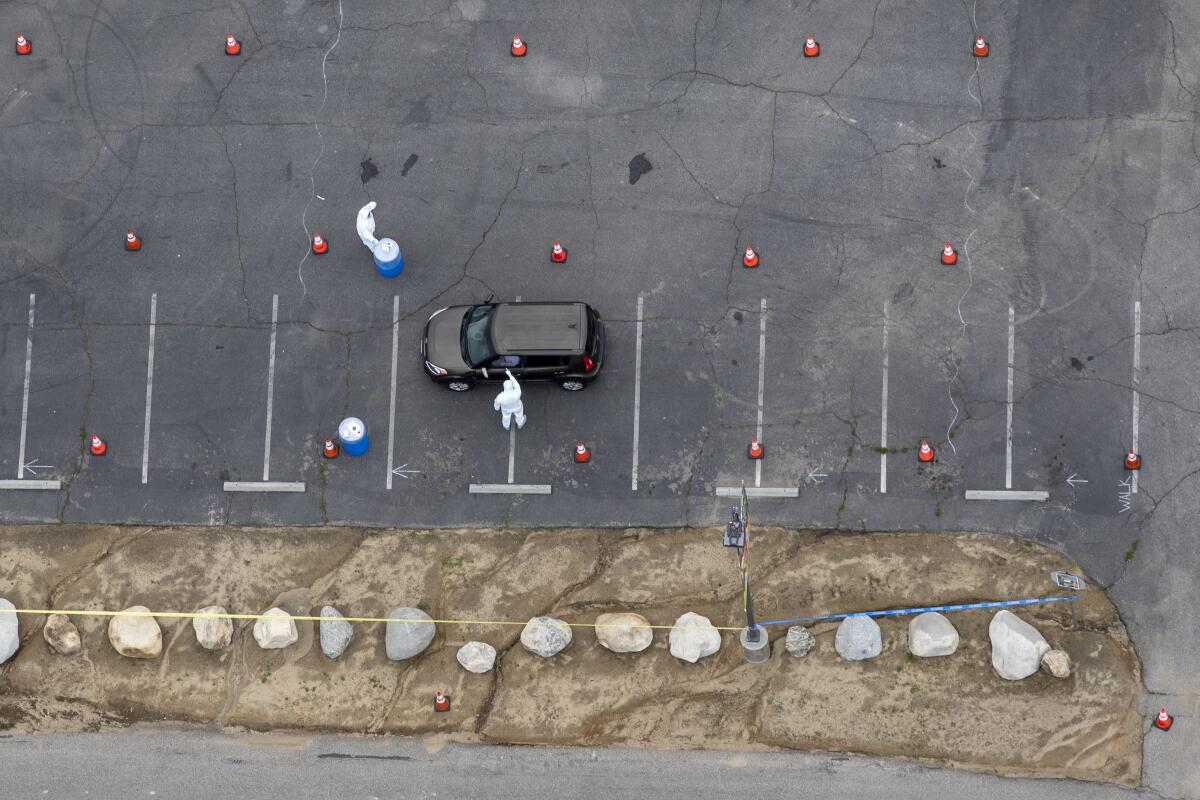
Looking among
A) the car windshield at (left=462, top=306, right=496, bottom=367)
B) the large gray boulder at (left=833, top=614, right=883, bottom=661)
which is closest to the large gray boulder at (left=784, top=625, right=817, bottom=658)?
the large gray boulder at (left=833, top=614, right=883, bottom=661)

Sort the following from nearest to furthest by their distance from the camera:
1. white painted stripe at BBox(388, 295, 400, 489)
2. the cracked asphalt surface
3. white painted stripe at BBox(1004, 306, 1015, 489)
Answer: white painted stripe at BBox(1004, 306, 1015, 489) < the cracked asphalt surface < white painted stripe at BBox(388, 295, 400, 489)

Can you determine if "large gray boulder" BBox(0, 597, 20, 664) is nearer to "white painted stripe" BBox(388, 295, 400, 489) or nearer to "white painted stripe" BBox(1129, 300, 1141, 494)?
"white painted stripe" BBox(388, 295, 400, 489)

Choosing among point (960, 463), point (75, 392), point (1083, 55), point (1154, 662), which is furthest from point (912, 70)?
point (75, 392)

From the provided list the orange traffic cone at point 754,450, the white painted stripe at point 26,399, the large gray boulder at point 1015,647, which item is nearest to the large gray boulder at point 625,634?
the orange traffic cone at point 754,450

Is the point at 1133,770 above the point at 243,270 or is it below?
below

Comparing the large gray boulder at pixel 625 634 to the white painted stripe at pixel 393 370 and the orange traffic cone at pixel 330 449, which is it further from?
the orange traffic cone at pixel 330 449

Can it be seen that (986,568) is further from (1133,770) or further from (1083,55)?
(1083,55)
